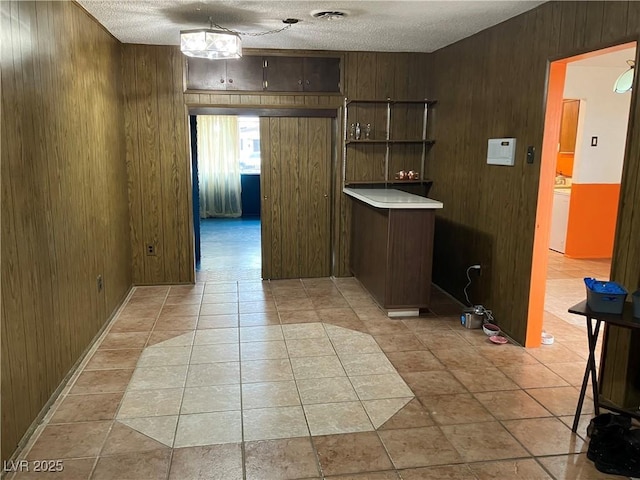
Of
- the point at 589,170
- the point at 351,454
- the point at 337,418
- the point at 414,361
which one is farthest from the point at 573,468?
the point at 589,170

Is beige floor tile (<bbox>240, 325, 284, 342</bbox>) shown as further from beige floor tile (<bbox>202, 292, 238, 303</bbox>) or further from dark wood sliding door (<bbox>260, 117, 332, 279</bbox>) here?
dark wood sliding door (<bbox>260, 117, 332, 279</bbox>)

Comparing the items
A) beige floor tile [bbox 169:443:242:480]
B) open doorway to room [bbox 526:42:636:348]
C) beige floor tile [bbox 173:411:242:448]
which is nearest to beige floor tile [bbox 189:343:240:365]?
beige floor tile [bbox 173:411:242:448]

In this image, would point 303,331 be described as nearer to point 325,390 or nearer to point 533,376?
point 325,390

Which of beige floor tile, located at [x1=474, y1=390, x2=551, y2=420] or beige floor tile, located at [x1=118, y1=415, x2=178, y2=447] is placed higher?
beige floor tile, located at [x1=474, y1=390, x2=551, y2=420]

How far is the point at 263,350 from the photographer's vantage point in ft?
12.1

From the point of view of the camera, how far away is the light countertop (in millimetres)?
4171

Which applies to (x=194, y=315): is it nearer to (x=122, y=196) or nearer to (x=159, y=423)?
(x=122, y=196)

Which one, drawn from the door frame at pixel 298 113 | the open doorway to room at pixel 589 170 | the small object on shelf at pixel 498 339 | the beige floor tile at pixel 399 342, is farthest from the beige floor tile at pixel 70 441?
the open doorway to room at pixel 589 170

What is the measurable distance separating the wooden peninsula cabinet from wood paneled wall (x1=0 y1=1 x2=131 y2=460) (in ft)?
7.54

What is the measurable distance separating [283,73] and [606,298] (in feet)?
12.8

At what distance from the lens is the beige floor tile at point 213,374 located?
3195 mm

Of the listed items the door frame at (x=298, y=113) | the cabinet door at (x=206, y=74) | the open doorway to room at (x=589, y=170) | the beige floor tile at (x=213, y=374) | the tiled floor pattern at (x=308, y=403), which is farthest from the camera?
the open doorway to room at (x=589, y=170)

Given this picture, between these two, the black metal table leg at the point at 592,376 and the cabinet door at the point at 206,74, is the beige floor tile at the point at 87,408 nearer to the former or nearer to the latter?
the black metal table leg at the point at 592,376

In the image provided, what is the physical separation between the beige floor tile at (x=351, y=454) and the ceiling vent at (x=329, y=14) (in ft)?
9.65
